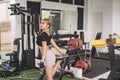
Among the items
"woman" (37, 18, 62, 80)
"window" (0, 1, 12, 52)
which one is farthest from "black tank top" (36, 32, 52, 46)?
"window" (0, 1, 12, 52)

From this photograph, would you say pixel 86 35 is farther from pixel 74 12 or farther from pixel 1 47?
pixel 1 47

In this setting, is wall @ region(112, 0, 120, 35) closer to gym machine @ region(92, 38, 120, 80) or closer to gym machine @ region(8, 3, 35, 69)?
gym machine @ region(8, 3, 35, 69)

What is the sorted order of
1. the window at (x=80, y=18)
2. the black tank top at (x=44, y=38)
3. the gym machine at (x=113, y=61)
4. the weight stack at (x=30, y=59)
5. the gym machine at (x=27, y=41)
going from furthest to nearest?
the window at (x=80, y=18) < the weight stack at (x=30, y=59) < the gym machine at (x=27, y=41) < the black tank top at (x=44, y=38) < the gym machine at (x=113, y=61)

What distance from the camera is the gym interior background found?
8412mm

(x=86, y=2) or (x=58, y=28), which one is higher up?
(x=86, y=2)

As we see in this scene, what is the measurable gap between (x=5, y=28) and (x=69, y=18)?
10.5 feet

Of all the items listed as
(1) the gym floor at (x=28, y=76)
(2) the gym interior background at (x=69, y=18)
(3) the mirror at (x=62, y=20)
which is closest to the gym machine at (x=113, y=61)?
(1) the gym floor at (x=28, y=76)

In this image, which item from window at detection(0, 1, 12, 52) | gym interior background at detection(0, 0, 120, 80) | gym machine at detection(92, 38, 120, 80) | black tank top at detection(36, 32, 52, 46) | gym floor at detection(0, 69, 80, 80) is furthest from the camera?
window at detection(0, 1, 12, 52)

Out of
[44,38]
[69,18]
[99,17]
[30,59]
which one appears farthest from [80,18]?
[44,38]

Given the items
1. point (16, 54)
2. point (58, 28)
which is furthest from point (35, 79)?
point (58, 28)

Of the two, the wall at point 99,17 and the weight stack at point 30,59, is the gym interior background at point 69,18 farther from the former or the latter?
the weight stack at point 30,59

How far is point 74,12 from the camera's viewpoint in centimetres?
1069

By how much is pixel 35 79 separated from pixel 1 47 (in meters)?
3.61

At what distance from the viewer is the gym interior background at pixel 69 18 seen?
841 centimetres
